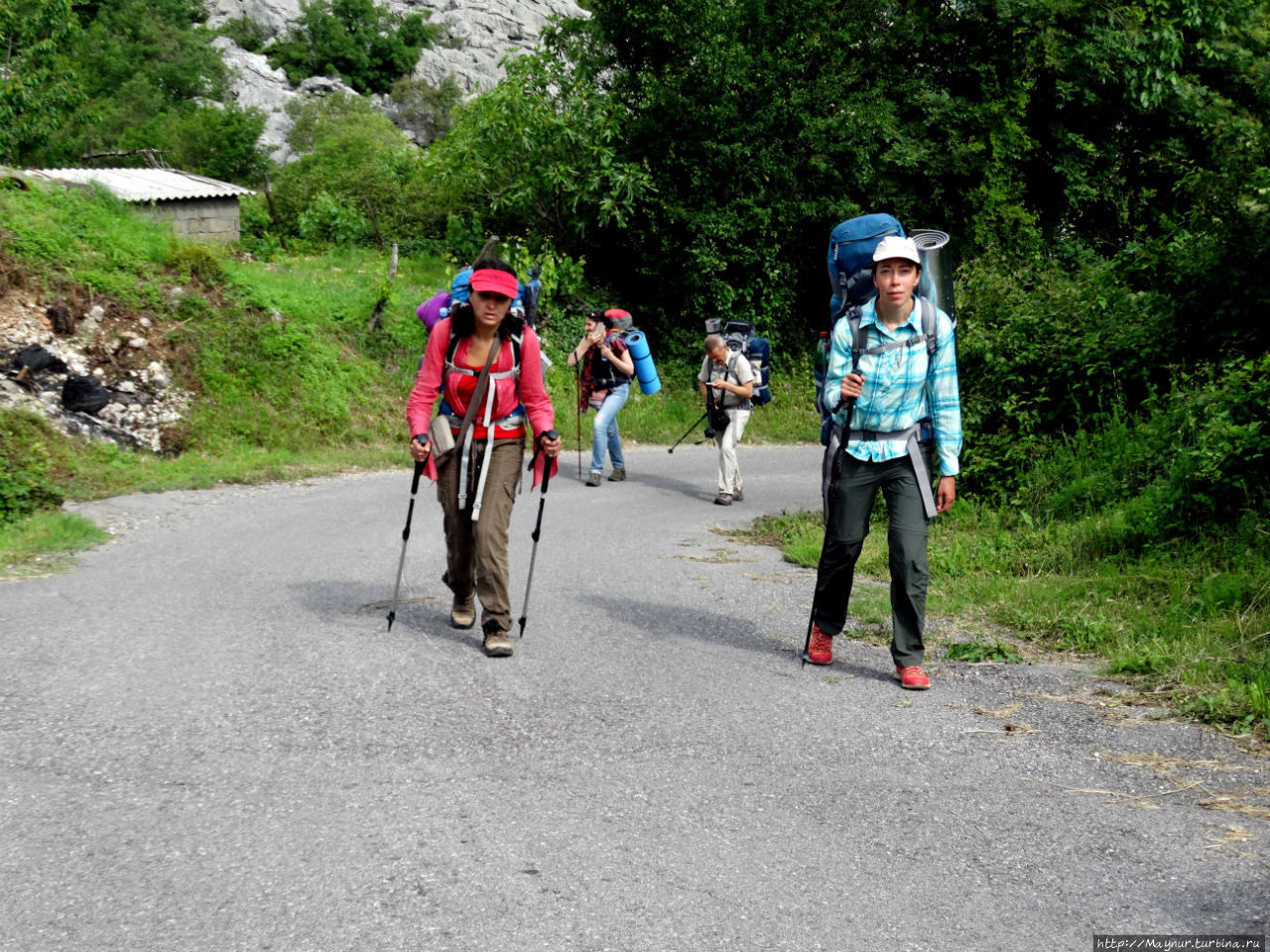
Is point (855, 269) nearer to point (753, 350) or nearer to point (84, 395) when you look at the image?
point (753, 350)

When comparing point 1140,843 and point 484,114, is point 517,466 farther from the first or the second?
point 484,114

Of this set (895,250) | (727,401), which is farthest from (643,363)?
(895,250)

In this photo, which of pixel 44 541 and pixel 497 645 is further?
pixel 44 541

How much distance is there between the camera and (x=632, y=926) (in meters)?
3.74

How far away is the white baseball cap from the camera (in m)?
6.14

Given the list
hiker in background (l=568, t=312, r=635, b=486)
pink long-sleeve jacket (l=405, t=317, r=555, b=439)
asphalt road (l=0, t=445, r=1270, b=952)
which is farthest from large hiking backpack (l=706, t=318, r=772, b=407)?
pink long-sleeve jacket (l=405, t=317, r=555, b=439)

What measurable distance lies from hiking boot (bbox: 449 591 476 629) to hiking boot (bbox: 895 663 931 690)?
259 centimetres

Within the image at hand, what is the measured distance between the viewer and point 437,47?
118m

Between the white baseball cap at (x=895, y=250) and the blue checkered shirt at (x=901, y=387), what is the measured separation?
1.11 ft

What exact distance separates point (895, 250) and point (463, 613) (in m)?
3.30

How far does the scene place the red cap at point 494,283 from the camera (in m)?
6.82

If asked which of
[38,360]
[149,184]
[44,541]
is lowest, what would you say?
[44,541]

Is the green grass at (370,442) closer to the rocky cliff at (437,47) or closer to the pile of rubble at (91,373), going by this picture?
the pile of rubble at (91,373)

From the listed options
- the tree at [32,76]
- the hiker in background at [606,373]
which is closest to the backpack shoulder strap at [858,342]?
the hiker in background at [606,373]
